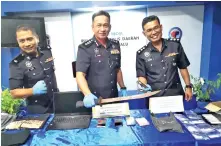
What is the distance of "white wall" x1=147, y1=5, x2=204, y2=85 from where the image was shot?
6.57ft

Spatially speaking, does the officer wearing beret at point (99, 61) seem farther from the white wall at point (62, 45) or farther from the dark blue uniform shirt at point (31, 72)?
the dark blue uniform shirt at point (31, 72)

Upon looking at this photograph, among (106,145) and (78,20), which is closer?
(106,145)

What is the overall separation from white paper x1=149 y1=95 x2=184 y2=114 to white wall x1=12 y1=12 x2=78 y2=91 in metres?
0.79

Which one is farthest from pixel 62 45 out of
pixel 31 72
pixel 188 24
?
pixel 188 24

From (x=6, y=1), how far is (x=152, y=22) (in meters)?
1.41

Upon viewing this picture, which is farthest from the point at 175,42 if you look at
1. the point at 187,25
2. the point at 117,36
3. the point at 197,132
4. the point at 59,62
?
the point at 59,62

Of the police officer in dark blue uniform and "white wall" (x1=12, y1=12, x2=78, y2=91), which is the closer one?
the police officer in dark blue uniform

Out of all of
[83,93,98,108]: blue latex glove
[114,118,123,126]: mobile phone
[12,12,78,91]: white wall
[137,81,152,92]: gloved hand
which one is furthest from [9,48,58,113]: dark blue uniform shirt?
[137,81,152,92]: gloved hand

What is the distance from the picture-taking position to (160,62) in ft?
6.41

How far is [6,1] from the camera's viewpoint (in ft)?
6.29

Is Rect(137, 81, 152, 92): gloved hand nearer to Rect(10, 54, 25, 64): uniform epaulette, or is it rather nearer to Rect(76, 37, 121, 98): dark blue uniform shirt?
Rect(76, 37, 121, 98): dark blue uniform shirt

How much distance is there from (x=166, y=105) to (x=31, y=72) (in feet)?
4.19

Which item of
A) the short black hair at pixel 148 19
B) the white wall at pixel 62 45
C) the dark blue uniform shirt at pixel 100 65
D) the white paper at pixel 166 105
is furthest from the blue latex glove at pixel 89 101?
the short black hair at pixel 148 19

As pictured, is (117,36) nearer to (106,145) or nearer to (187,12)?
(187,12)
